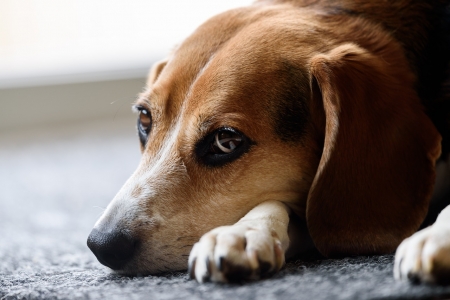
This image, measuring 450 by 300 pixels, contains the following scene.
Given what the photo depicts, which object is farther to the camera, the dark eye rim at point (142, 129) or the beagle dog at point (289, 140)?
the dark eye rim at point (142, 129)

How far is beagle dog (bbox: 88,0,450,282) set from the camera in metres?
2.03

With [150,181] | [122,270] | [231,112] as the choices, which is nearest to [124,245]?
[122,270]

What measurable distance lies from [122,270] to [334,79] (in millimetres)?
949

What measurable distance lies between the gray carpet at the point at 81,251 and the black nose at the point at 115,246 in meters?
0.06

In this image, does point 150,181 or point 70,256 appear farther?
point 70,256

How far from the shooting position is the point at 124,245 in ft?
6.55

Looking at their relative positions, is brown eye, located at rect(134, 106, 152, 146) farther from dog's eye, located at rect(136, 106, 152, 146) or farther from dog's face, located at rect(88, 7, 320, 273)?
dog's face, located at rect(88, 7, 320, 273)

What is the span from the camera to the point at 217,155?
220cm

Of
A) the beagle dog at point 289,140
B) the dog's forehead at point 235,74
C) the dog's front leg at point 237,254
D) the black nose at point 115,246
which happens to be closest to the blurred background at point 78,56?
the dog's forehead at point 235,74

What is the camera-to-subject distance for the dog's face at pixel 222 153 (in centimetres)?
209

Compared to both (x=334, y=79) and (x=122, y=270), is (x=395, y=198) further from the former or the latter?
(x=122, y=270)

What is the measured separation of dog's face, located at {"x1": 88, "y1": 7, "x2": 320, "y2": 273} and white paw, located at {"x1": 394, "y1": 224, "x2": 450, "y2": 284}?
0.65 meters

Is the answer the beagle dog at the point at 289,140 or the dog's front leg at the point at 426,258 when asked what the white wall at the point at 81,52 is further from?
the dog's front leg at the point at 426,258

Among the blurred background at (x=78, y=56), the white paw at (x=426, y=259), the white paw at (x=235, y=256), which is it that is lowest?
the white paw at (x=426, y=259)
